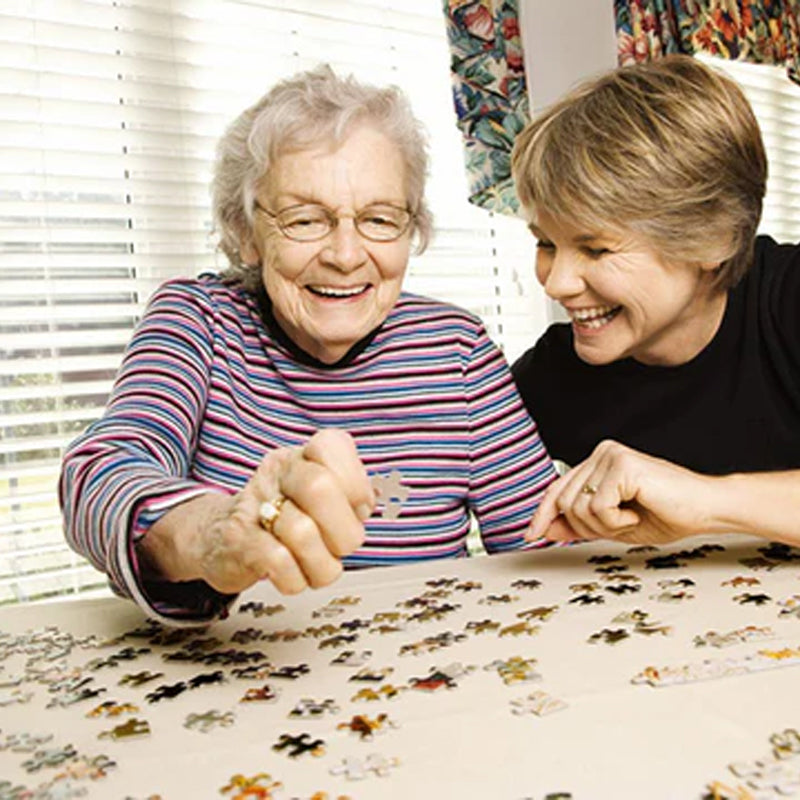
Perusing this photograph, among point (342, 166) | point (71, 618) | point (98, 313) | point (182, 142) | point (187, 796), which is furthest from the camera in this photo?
point (182, 142)

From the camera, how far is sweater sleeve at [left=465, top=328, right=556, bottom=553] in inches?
79.9

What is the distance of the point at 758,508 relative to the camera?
1.51m

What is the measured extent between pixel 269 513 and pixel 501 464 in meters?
1.11

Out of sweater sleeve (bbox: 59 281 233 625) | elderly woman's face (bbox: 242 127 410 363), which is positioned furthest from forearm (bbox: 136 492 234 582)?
elderly woman's face (bbox: 242 127 410 363)

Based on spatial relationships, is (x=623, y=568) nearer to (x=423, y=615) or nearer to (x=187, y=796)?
(x=423, y=615)

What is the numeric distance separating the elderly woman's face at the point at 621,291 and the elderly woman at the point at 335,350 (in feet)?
0.69

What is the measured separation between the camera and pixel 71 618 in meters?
1.49

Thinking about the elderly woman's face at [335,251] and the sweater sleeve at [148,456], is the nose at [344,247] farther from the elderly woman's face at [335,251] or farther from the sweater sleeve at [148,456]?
the sweater sleeve at [148,456]

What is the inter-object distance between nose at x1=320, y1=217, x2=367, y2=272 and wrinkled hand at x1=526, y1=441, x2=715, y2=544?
0.62 meters

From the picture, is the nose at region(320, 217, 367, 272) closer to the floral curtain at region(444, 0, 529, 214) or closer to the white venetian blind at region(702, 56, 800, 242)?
the floral curtain at region(444, 0, 529, 214)

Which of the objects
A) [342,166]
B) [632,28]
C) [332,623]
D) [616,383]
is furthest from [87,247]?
[632,28]

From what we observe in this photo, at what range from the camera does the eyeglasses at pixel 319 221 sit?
1.86 meters

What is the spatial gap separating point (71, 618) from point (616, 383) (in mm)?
1336

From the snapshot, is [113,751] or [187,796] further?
[113,751]
